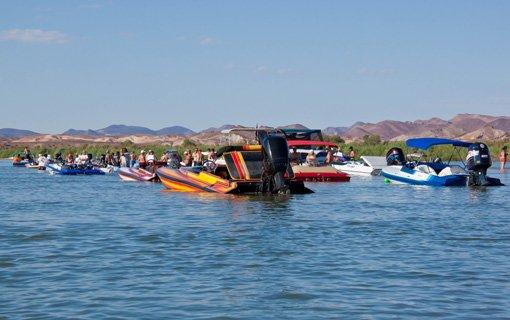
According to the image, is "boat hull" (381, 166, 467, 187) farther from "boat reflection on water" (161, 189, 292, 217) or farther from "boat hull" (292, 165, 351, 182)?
"boat reflection on water" (161, 189, 292, 217)

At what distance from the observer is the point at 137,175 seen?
44.1m

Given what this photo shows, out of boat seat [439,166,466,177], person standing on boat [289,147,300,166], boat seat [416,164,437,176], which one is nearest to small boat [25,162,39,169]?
person standing on boat [289,147,300,166]

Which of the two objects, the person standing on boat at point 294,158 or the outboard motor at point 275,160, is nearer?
the outboard motor at point 275,160

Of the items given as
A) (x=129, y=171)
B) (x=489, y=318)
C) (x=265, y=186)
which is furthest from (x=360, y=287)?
(x=129, y=171)

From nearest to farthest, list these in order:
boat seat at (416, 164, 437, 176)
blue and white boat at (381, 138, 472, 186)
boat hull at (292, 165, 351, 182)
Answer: blue and white boat at (381, 138, 472, 186) < boat seat at (416, 164, 437, 176) < boat hull at (292, 165, 351, 182)

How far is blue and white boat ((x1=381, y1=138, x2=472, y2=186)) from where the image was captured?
36219 mm

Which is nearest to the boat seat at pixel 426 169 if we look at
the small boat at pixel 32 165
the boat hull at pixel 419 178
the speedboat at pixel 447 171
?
the speedboat at pixel 447 171

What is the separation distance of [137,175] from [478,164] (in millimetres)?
16062

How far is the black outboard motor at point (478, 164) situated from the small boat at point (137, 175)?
14.4m

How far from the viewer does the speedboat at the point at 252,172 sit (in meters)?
28.7

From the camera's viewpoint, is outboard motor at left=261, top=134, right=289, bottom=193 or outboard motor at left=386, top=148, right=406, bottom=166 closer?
outboard motor at left=261, top=134, right=289, bottom=193

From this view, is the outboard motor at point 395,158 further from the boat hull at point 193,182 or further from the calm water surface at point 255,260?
the calm water surface at point 255,260

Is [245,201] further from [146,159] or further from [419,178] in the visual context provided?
[146,159]

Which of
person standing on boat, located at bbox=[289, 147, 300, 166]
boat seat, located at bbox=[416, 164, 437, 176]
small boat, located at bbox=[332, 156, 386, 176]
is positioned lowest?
small boat, located at bbox=[332, 156, 386, 176]
